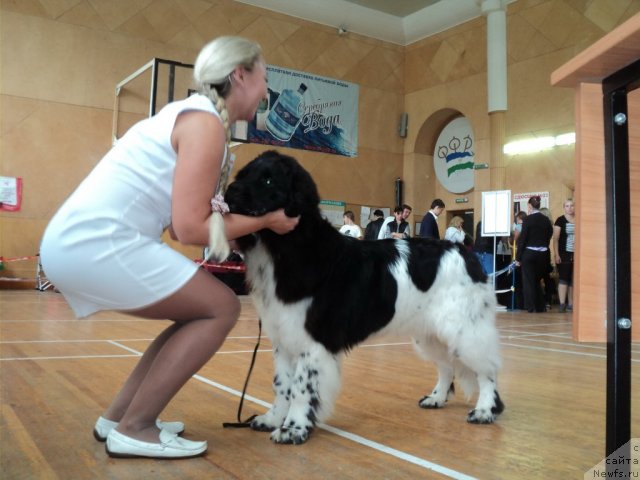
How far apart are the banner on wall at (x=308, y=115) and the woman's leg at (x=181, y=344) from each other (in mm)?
13003

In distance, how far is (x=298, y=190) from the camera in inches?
90.1

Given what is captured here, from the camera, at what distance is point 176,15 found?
14109mm

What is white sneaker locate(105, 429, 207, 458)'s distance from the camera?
6.68ft

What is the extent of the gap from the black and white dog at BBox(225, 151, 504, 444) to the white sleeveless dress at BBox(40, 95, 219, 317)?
308mm

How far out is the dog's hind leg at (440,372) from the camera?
3.09 m

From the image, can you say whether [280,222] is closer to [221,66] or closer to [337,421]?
[221,66]

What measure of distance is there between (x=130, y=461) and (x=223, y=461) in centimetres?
33

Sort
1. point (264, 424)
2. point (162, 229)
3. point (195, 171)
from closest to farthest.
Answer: point (195, 171), point (162, 229), point (264, 424)

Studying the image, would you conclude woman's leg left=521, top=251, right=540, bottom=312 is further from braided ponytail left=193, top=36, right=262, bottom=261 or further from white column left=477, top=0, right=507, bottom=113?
braided ponytail left=193, top=36, right=262, bottom=261

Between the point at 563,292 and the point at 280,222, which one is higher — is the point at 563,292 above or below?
below

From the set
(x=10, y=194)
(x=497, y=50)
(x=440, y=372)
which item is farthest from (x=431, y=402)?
(x=497, y=50)

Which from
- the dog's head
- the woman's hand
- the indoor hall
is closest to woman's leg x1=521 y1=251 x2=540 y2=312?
the indoor hall

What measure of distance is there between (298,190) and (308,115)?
14.0 m

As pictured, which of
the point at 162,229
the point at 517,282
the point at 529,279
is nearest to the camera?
the point at 162,229
